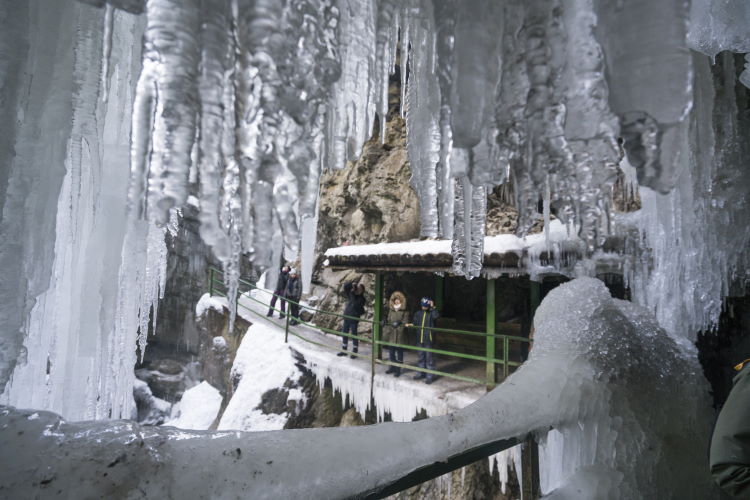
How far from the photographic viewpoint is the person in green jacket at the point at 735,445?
4.10 ft

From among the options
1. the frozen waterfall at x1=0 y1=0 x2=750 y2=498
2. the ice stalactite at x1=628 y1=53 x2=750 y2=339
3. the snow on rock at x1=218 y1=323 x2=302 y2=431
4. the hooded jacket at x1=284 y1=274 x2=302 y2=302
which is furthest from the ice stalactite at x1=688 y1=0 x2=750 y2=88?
the hooded jacket at x1=284 y1=274 x2=302 y2=302

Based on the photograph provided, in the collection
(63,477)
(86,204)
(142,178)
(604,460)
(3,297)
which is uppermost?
(86,204)

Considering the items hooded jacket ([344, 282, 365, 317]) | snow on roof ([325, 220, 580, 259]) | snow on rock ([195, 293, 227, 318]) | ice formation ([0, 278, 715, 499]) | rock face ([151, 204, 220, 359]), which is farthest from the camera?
rock face ([151, 204, 220, 359])

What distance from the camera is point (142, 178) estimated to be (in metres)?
1.18

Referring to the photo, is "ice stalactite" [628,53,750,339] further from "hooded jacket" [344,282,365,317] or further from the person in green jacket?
"hooded jacket" [344,282,365,317]

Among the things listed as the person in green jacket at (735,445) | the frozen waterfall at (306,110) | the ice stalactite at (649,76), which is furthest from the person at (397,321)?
the ice stalactite at (649,76)

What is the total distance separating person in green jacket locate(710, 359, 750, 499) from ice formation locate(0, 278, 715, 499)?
0.29 metres

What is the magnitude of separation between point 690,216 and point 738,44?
233 cm

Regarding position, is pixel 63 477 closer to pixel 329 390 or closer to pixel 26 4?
pixel 26 4

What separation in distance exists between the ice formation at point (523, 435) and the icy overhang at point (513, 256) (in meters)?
1.68

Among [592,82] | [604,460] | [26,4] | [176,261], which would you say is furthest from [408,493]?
[176,261]

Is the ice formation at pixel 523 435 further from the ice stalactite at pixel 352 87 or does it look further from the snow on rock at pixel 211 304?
the snow on rock at pixel 211 304

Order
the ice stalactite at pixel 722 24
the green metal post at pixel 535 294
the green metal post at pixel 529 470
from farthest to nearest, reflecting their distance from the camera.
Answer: the green metal post at pixel 535 294
the green metal post at pixel 529 470
the ice stalactite at pixel 722 24

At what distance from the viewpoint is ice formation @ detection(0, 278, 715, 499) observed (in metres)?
0.73
